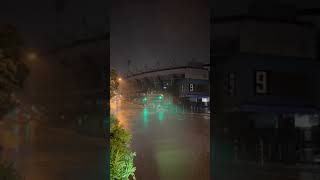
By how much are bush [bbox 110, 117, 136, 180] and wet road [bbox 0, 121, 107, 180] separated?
0.33 ft

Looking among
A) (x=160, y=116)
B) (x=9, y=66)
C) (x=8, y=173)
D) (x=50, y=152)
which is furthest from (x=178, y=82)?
(x=8, y=173)

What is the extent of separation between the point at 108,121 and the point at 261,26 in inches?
69.2

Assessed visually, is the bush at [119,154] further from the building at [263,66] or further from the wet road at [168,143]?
the building at [263,66]

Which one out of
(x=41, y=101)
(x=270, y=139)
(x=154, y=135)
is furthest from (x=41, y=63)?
(x=270, y=139)

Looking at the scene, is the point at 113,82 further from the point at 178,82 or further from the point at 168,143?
the point at 168,143

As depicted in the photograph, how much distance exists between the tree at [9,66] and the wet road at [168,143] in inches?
39.3

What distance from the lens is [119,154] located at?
119 inches

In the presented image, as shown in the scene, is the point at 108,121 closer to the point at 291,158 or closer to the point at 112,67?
the point at 112,67

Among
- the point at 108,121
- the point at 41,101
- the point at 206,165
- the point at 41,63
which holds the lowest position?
the point at 206,165

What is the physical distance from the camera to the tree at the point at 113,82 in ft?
10.3

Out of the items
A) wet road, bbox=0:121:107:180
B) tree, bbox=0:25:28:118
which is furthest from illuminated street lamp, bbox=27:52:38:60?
wet road, bbox=0:121:107:180

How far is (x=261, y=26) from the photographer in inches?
133

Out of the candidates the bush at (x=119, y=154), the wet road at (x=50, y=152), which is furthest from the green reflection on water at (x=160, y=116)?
the wet road at (x=50, y=152)

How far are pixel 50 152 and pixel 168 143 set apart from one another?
1137mm
